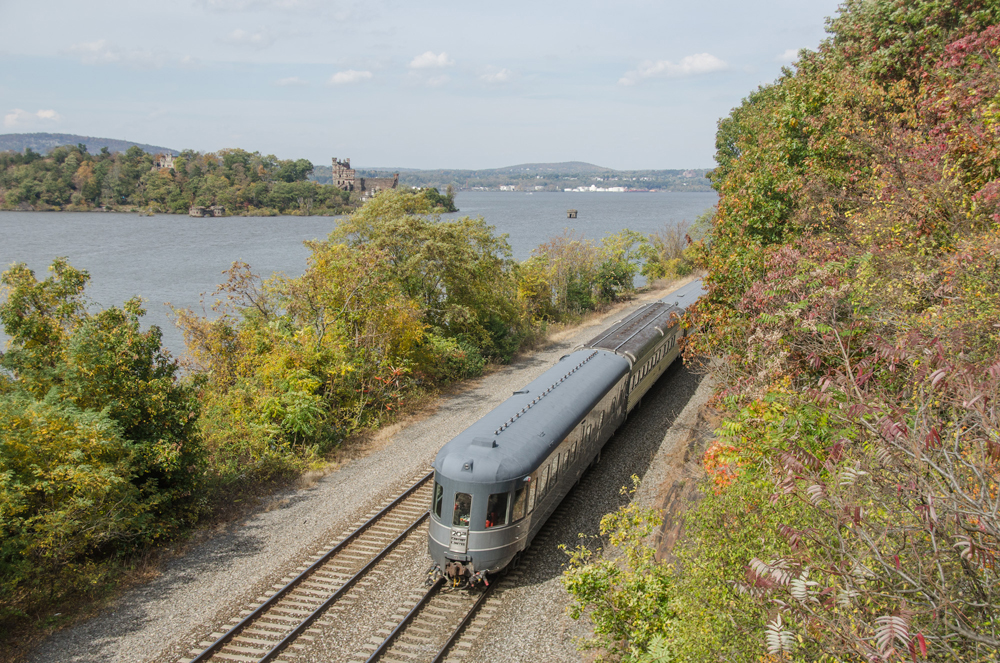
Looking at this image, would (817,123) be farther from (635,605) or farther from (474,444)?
(635,605)

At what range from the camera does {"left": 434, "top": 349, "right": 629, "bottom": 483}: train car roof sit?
12.2 metres

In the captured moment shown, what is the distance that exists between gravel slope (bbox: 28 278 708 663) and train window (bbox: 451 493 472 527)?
174cm

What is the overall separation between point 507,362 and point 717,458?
20.5 m

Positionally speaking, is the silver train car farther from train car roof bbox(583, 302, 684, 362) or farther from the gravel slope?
train car roof bbox(583, 302, 684, 362)

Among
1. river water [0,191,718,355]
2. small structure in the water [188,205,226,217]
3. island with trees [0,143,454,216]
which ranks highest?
island with trees [0,143,454,216]

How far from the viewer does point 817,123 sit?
15828mm

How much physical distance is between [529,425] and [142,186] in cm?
14113

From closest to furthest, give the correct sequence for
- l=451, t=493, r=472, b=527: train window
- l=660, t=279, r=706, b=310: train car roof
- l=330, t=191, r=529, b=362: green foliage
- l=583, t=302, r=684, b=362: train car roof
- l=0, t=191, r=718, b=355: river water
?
l=451, t=493, r=472, b=527: train window < l=583, t=302, r=684, b=362: train car roof < l=660, t=279, r=706, b=310: train car roof < l=330, t=191, r=529, b=362: green foliage < l=0, t=191, r=718, b=355: river water

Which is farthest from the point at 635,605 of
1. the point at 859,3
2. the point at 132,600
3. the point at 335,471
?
the point at 859,3

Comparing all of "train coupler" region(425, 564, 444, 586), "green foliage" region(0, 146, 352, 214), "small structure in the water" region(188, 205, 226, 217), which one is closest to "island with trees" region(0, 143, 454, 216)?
"green foliage" region(0, 146, 352, 214)

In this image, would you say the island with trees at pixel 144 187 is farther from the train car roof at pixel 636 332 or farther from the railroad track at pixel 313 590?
the railroad track at pixel 313 590

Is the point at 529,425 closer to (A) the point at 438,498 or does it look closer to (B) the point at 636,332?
(A) the point at 438,498

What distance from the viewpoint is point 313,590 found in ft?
41.5

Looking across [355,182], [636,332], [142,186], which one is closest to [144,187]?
[142,186]
